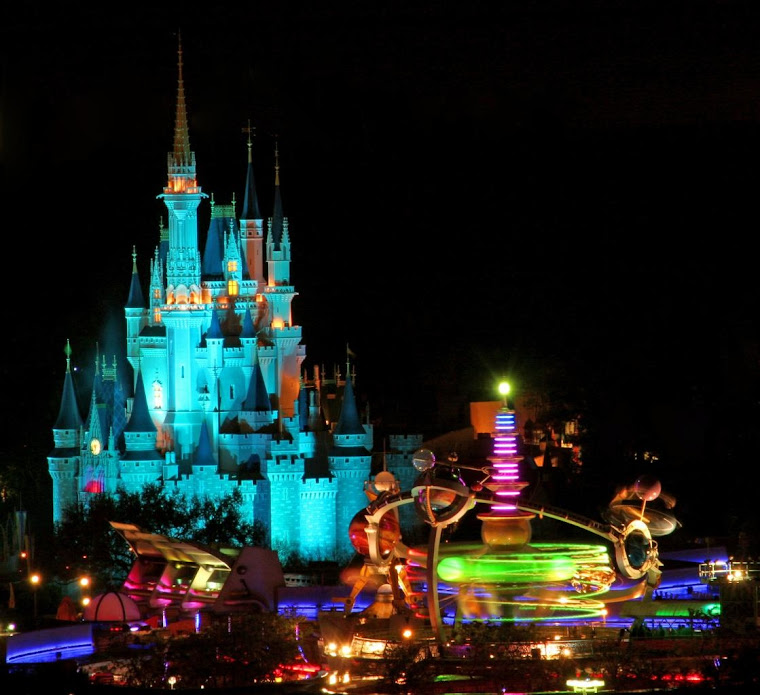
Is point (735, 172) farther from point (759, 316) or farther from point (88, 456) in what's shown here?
point (88, 456)

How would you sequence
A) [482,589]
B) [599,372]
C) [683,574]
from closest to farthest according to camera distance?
[482,589]
[683,574]
[599,372]

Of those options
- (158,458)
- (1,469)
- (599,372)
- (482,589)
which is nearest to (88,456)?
(158,458)

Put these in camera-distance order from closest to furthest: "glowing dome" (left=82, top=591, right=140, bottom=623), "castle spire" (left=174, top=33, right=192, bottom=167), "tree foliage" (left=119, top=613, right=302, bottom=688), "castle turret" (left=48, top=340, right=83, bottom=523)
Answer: "tree foliage" (left=119, top=613, right=302, bottom=688)
"glowing dome" (left=82, top=591, right=140, bottom=623)
"castle turret" (left=48, top=340, right=83, bottom=523)
"castle spire" (left=174, top=33, right=192, bottom=167)

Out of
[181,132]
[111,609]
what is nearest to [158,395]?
[181,132]

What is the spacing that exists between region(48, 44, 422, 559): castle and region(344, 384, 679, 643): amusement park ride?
20094mm

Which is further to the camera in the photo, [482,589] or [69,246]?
[69,246]

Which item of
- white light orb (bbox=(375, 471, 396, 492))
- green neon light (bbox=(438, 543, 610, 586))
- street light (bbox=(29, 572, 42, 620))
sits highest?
white light orb (bbox=(375, 471, 396, 492))

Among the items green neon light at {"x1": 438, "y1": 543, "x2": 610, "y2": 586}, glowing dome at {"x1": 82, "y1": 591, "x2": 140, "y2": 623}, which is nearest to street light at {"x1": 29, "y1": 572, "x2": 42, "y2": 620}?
glowing dome at {"x1": 82, "y1": 591, "x2": 140, "y2": 623}

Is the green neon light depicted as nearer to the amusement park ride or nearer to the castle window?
the amusement park ride

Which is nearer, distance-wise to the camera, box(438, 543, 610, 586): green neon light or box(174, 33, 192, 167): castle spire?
box(438, 543, 610, 586): green neon light

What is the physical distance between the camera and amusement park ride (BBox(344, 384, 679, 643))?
113 feet

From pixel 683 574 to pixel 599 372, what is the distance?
20.8m

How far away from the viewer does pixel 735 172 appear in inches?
2409

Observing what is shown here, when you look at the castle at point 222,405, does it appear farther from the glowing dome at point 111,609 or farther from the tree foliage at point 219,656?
the tree foliage at point 219,656
